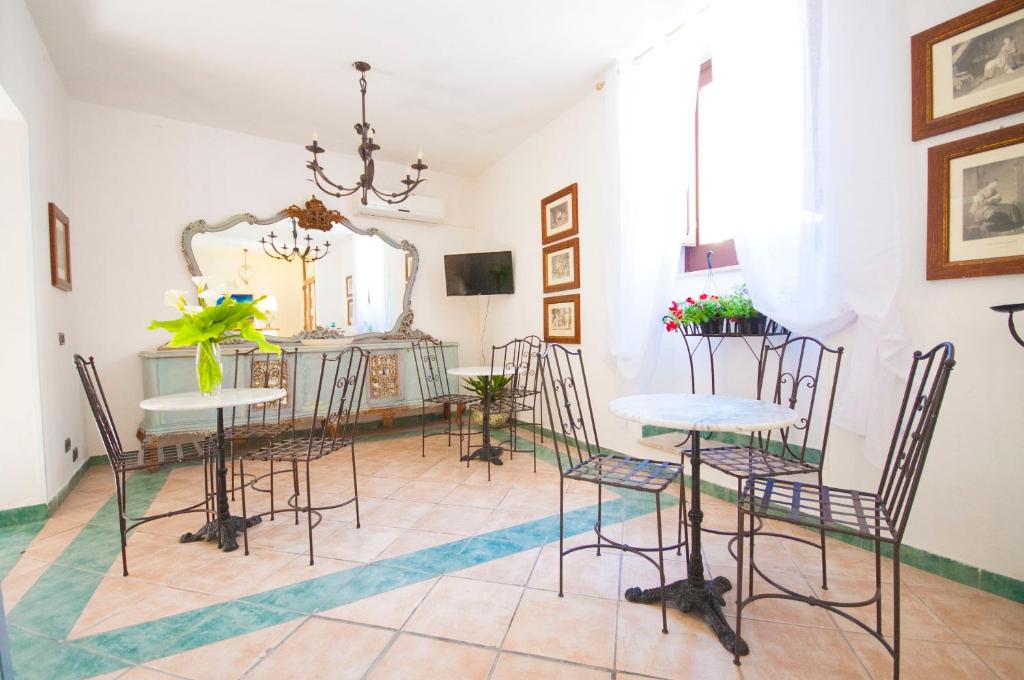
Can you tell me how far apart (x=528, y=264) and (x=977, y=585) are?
3780 mm

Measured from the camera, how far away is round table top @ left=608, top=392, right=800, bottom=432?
4.88 feet

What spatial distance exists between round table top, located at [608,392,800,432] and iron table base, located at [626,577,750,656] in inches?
23.8

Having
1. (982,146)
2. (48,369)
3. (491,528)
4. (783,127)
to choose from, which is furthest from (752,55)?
(48,369)

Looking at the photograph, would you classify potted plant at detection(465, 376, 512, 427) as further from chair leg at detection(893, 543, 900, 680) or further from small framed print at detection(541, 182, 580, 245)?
chair leg at detection(893, 543, 900, 680)

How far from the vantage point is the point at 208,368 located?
7.48 ft

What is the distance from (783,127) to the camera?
227cm

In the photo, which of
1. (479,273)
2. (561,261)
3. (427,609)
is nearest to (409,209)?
(479,273)

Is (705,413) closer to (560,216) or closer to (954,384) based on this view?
(954,384)

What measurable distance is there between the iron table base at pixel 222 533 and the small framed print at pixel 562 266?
2.94m

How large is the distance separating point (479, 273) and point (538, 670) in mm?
4023

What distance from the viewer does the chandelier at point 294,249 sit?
4520 mm

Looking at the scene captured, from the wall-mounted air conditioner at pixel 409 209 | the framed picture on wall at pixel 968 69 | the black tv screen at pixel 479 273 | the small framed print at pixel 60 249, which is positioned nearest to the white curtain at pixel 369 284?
the wall-mounted air conditioner at pixel 409 209

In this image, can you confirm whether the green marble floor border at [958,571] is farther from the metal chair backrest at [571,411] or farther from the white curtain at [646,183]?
the white curtain at [646,183]

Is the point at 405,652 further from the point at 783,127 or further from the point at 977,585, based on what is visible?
the point at 783,127
